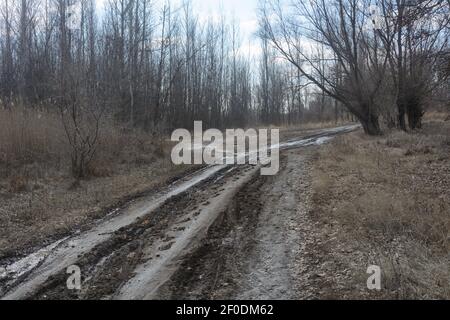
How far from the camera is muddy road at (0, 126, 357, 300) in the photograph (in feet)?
17.2

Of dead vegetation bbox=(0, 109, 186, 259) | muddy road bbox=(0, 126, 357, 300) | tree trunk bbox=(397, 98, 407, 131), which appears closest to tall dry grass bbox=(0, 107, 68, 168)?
dead vegetation bbox=(0, 109, 186, 259)

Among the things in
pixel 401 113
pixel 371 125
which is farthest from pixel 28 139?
pixel 401 113

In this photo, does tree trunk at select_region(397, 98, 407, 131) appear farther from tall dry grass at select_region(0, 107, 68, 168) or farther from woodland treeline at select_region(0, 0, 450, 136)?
tall dry grass at select_region(0, 107, 68, 168)

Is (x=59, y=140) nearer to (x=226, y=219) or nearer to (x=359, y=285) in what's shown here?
(x=226, y=219)

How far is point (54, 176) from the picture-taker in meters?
12.6

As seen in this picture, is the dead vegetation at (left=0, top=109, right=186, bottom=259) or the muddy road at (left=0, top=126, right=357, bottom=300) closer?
the muddy road at (left=0, top=126, right=357, bottom=300)

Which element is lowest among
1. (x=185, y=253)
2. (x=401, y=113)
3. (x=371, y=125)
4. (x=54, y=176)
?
(x=185, y=253)

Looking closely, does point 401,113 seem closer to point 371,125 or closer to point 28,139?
point 371,125

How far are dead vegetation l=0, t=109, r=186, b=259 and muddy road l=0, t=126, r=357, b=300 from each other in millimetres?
770

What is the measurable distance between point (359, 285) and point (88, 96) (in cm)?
1081

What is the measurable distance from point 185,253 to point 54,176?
7.66 meters

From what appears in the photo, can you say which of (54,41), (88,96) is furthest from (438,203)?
(54,41)

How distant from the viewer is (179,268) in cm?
579

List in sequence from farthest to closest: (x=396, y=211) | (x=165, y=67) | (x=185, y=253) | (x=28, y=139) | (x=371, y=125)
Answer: (x=165, y=67) < (x=371, y=125) < (x=28, y=139) < (x=396, y=211) < (x=185, y=253)
